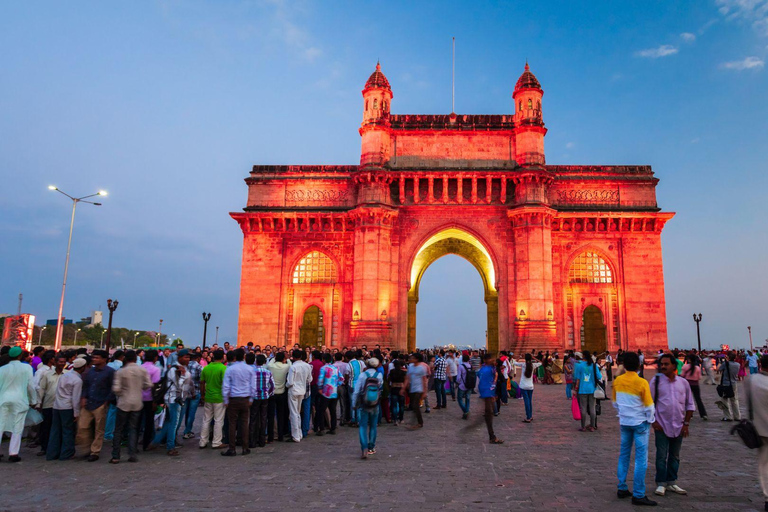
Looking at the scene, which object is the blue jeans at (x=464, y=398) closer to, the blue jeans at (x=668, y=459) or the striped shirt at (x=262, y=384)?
the striped shirt at (x=262, y=384)

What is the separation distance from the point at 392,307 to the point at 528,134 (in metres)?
13.3

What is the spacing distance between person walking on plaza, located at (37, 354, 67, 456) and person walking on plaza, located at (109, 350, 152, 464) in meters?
1.72

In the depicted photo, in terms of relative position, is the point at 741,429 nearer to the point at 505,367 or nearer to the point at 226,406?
the point at 226,406

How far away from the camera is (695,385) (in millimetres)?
13547

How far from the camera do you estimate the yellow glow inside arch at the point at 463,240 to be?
3315 centimetres

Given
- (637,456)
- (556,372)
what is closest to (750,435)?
(637,456)

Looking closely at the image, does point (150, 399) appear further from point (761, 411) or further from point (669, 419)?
point (761, 411)

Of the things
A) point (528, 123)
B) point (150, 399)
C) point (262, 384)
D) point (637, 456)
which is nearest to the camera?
point (637, 456)

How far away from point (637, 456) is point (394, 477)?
3504mm

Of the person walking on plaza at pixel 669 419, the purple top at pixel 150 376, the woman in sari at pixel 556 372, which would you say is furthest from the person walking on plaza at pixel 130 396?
the woman in sari at pixel 556 372

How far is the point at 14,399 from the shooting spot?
385 inches

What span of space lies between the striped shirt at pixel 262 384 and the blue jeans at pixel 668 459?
23.7ft

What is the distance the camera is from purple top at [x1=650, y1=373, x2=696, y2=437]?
23.9ft

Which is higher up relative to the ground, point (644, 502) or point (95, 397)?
point (95, 397)
